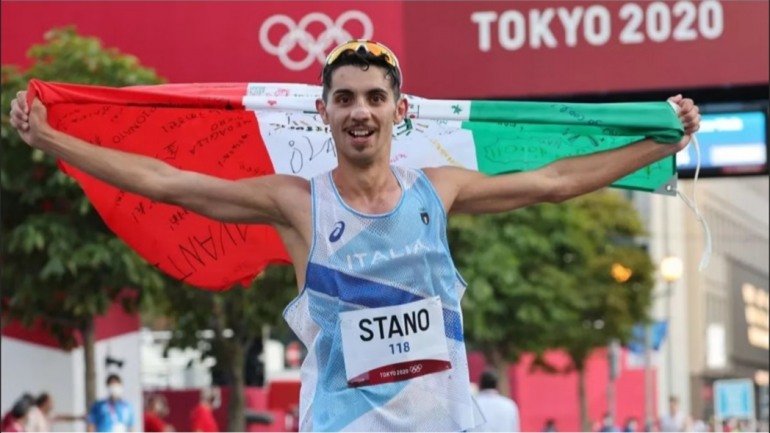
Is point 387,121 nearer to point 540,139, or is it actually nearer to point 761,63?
point 540,139

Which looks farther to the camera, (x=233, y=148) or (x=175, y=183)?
(x=233, y=148)

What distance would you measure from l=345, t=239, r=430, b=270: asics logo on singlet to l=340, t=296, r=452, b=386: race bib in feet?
0.45

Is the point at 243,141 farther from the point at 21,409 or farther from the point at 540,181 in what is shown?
the point at 21,409

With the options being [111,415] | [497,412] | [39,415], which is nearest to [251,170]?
[497,412]

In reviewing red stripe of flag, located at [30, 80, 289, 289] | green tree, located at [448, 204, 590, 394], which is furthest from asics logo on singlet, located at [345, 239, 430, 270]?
green tree, located at [448, 204, 590, 394]

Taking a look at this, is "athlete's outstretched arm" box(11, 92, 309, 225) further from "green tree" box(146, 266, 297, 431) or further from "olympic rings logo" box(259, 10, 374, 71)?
"green tree" box(146, 266, 297, 431)

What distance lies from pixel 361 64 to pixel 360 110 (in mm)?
149

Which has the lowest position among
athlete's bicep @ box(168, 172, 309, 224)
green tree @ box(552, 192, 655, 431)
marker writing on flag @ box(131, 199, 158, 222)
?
athlete's bicep @ box(168, 172, 309, 224)

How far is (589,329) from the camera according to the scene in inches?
1960

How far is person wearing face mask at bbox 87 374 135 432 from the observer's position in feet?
64.2

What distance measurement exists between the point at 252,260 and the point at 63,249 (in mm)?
13566

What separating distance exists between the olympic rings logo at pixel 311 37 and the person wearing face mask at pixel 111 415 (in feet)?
13.2

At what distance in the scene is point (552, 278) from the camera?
42938mm

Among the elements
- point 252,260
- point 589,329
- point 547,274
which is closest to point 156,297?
point 252,260
